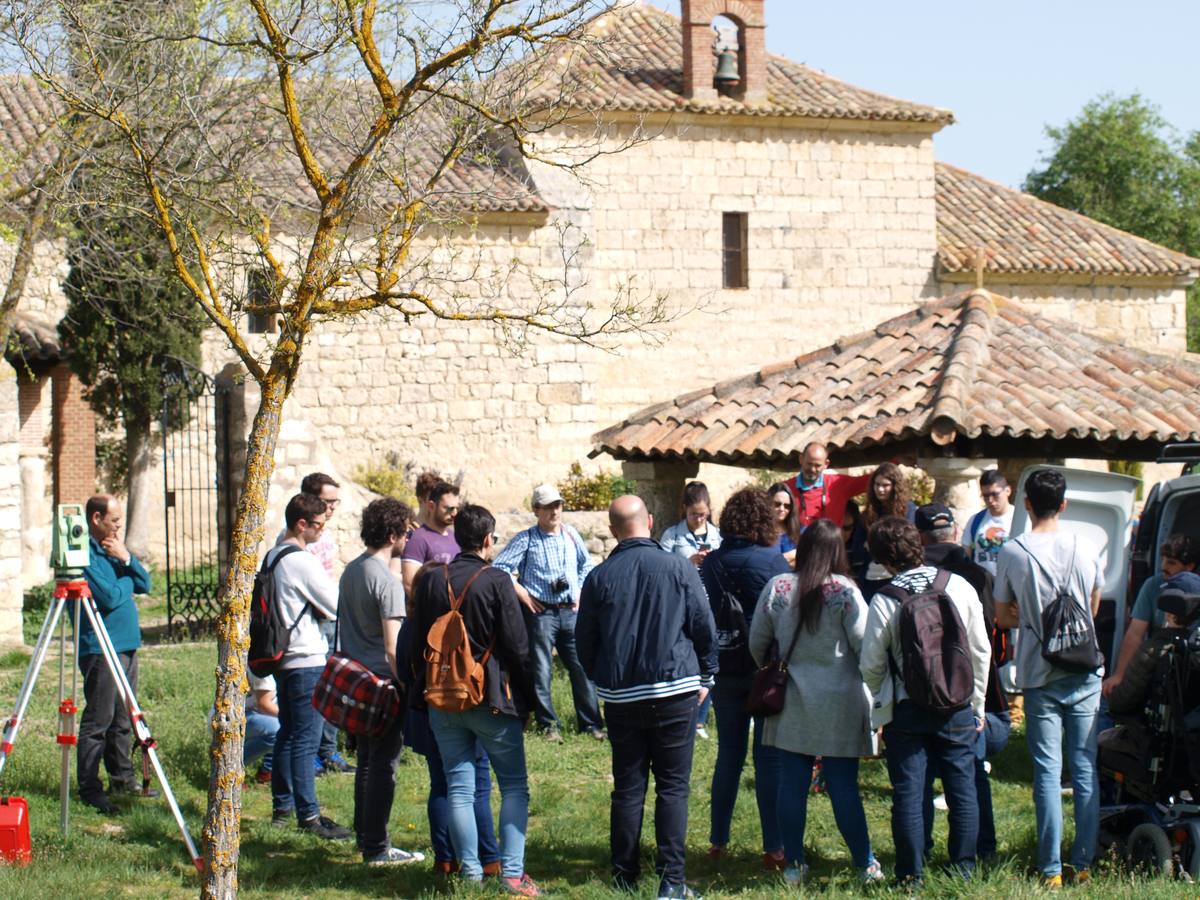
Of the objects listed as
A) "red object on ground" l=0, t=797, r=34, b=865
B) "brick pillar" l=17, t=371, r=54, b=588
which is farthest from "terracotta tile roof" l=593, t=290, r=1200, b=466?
"brick pillar" l=17, t=371, r=54, b=588

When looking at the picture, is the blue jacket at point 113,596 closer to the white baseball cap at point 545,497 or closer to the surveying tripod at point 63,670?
the surveying tripod at point 63,670

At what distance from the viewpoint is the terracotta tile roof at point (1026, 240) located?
2473 centimetres

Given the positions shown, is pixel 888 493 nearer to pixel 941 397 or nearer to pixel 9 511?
pixel 941 397

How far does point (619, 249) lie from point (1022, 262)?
7010 millimetres

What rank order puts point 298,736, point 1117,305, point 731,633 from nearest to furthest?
point 731,633, point 298,736, point 1117,305

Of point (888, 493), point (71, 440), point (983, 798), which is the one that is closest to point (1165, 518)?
point (888, 493)

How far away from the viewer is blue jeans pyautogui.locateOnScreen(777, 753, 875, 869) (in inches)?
244

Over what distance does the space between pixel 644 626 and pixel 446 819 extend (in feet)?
4.55

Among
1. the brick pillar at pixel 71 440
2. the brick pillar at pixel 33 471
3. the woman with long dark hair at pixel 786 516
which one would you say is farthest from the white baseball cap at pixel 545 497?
the brick pillar at pixel 71 440

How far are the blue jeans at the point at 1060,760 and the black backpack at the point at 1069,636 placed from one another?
100 mm

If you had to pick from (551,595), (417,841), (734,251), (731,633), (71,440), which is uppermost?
(734,251)

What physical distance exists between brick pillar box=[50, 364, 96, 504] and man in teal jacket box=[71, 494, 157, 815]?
46.2 feet

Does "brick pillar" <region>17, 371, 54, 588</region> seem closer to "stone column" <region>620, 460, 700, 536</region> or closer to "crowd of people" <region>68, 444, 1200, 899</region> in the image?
"stone column" <region>620, 460, 700, 536</region>

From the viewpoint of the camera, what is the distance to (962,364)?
10.3 m
